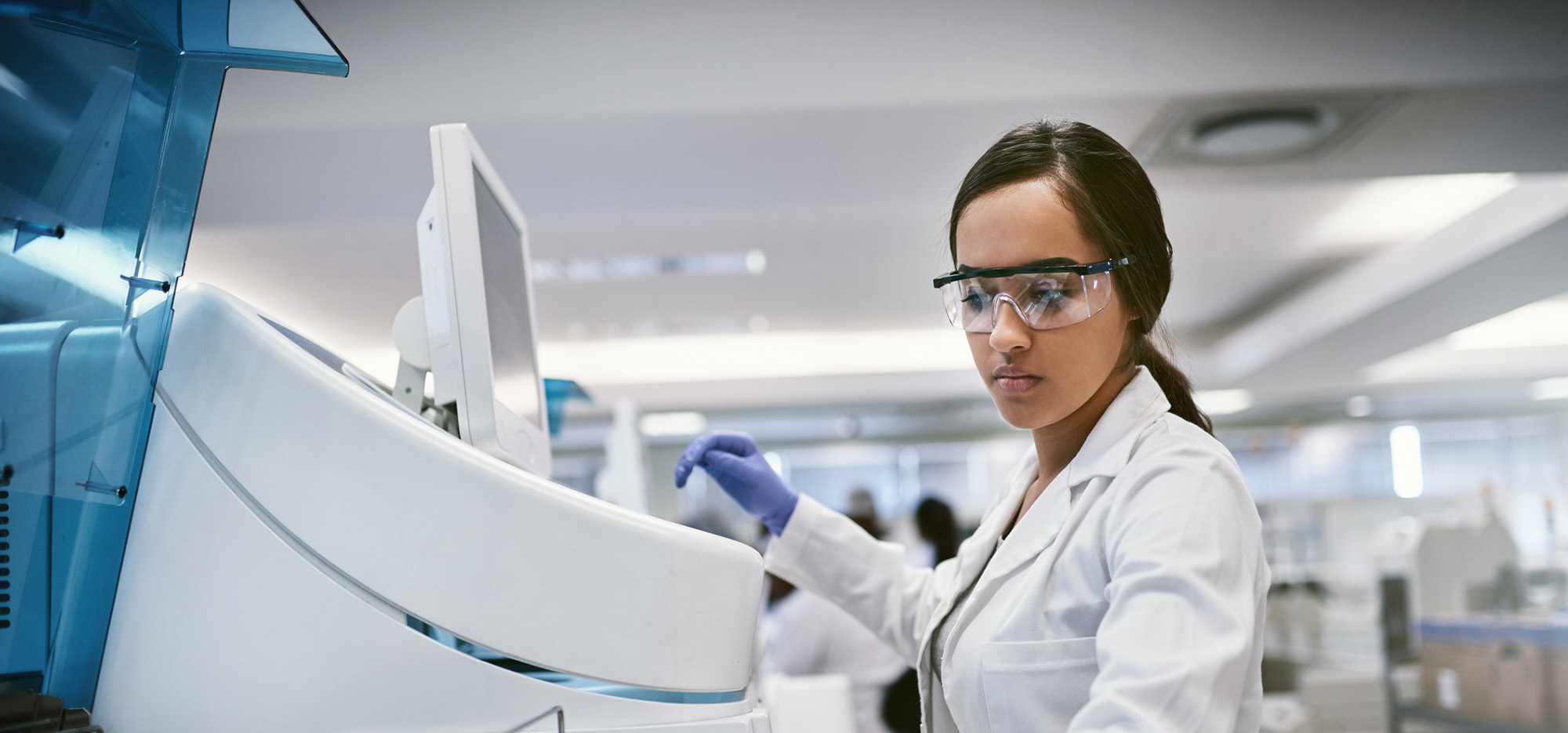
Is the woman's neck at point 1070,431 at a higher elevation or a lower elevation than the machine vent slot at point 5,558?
higher

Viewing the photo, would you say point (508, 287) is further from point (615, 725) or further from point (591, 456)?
point (591, 456)

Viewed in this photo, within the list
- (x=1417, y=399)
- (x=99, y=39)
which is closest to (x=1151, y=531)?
(x=99, y=39)

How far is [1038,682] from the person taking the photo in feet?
2.94

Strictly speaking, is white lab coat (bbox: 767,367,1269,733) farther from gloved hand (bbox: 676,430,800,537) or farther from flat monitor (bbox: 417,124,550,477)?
flat monitor (bbox: 417,124,550,477)

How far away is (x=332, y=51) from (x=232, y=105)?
2.26 metres

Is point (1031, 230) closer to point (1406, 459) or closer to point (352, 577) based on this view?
point (352, 577)

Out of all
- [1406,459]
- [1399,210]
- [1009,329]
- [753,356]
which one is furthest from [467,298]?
[1406,459]

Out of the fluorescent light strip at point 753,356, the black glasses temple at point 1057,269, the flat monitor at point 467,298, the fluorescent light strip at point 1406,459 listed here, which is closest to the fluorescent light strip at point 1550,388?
the fluorescent light strip at point 1406,459

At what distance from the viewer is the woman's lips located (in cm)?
95

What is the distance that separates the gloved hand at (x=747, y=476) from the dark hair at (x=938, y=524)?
2.50 m

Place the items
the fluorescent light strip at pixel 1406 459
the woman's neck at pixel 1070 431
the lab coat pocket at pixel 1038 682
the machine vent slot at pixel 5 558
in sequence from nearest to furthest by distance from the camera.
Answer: the machine vent slot at pixel 5 558 < the lab coat pocket at pixel 1038 682 < the woman's neck at pixel 1070 431 < the fluorescent light strip at pixel 1406 459

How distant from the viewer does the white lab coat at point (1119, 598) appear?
0.70 meters

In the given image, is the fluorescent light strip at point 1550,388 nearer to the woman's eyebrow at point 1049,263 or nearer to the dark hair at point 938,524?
the dark hair at point 938,524

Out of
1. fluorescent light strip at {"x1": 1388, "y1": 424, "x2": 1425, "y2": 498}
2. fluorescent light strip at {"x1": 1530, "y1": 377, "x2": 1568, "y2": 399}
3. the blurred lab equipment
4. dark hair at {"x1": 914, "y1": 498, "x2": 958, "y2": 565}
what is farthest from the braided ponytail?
fluorescent light strip at {"x1": 1388, "y1": 424, "x2": 1425, "y2": 498}
